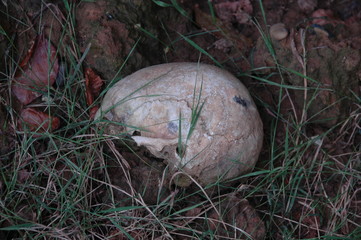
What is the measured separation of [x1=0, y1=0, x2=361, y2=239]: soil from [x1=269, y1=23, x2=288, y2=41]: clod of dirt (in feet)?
0.13

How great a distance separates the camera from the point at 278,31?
9.00 ft

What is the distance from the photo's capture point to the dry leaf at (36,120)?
7.81 ft

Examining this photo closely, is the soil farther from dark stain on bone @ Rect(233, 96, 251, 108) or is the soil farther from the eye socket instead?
dark stain on bone @ Rect(233, 96, 251, 108)

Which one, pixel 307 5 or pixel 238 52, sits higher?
pixel 307 5

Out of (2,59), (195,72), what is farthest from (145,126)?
(2,59)

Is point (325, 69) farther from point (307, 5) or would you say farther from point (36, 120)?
point (36, 120)

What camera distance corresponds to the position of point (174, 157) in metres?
2.13

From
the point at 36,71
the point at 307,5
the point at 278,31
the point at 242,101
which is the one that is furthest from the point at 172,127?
the point at 307,5

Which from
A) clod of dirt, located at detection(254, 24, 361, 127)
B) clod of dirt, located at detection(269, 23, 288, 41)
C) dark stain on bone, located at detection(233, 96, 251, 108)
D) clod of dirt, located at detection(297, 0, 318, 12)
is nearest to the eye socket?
dark stain on bone, located at detection(233, 96, 251, 108)

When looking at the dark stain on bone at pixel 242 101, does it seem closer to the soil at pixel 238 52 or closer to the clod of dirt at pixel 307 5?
the soil at pixel 238 52

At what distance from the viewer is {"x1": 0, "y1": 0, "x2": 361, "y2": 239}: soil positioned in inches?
91.4

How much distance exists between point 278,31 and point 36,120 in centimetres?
173

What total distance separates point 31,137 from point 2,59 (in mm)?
525

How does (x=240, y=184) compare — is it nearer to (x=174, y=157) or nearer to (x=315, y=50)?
(x=174, y=157)
